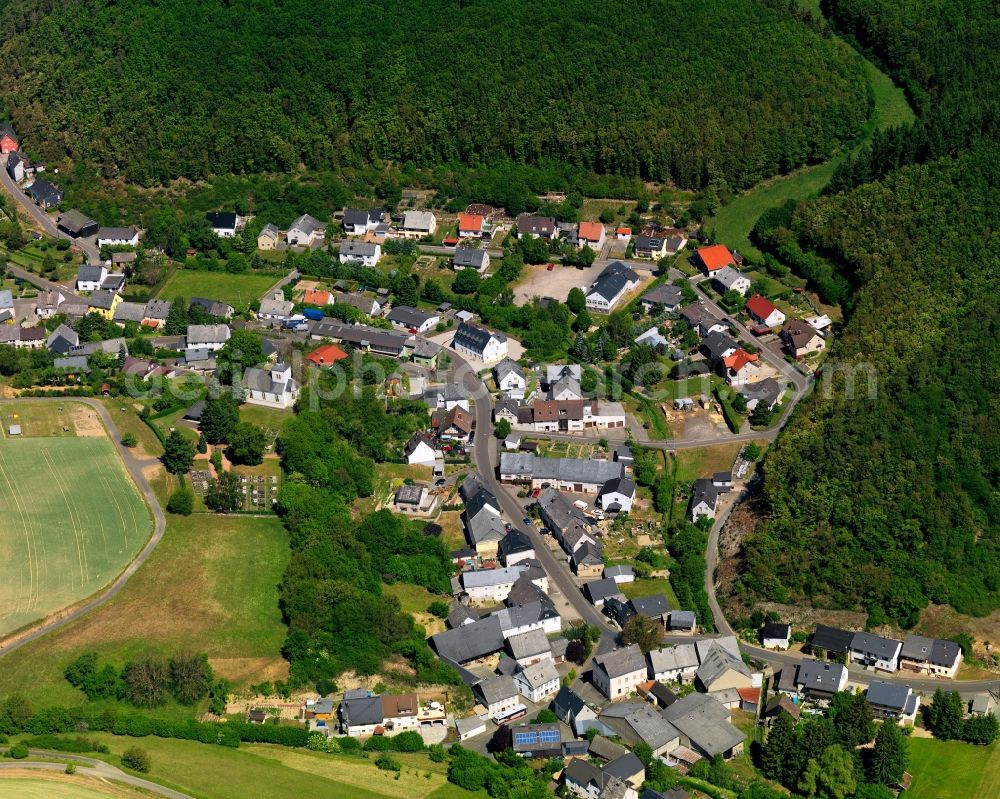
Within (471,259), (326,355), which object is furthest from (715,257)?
(326,355)

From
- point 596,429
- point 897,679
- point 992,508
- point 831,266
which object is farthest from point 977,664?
point 831,266

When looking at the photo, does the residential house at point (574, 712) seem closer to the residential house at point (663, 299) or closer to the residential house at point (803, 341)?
the residential house at point (803, 341)

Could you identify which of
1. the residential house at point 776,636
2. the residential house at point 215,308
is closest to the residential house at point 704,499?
the residential house at point 776,636

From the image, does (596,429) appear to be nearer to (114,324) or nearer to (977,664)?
(977,664)

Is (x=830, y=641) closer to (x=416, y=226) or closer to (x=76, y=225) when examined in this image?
(x=416, y=226)

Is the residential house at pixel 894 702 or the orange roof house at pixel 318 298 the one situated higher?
the orange roof house at pixel 318 298
